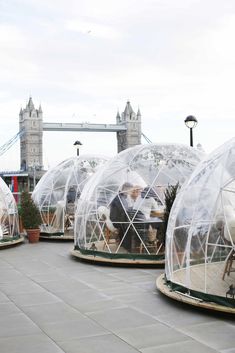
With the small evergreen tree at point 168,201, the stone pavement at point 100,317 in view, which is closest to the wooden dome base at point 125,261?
the stone pavement at point 100,317

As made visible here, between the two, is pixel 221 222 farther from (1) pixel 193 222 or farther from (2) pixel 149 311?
(2) pixel 149 311

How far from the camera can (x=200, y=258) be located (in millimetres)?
7188

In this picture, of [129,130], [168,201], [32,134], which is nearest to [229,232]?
[168,201]

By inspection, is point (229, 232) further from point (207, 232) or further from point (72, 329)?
point (72, 329)

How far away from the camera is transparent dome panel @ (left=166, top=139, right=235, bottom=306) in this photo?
23.1 feet

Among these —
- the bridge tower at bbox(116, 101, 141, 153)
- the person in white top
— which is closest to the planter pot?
the person in white top

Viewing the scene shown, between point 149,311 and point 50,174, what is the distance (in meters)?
11.5

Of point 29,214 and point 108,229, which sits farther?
point 29,214

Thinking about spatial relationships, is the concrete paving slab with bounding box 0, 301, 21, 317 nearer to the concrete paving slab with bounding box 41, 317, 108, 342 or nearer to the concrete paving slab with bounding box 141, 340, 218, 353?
the concrete paving slab with bounding box 41, 317, 108, 342

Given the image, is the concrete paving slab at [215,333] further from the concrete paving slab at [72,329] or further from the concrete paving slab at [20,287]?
the concrete paving slab at [20,287]

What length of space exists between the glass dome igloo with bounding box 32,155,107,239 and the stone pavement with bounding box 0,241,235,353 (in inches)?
237

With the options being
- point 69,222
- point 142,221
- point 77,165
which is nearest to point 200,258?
point 142,221

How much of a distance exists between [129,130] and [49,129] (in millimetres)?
17218

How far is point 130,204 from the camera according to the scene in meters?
11.0
